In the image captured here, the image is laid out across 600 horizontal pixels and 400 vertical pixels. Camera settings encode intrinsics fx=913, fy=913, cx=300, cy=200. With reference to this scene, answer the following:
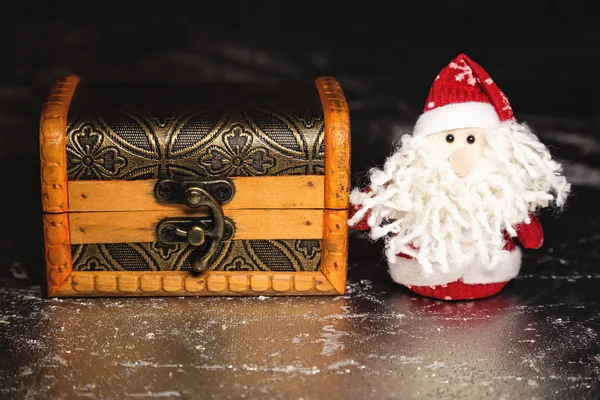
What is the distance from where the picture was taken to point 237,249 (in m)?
1.47

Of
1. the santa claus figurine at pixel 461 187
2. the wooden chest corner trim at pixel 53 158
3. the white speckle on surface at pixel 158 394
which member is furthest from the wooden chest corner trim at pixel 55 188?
the santa claus figurine at pixel 461 187

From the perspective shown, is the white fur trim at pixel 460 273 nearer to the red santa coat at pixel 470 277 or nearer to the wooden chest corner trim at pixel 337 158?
the red santa coat at pixel 470 277

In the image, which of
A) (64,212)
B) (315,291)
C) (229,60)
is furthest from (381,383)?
(229,60)

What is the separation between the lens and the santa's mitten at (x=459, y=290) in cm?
146

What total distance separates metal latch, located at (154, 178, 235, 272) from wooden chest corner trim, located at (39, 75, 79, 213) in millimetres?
145

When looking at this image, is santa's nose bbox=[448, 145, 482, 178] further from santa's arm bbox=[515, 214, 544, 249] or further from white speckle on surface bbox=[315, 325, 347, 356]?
white speckle on surface bbox=[315, 325, 347, 356]

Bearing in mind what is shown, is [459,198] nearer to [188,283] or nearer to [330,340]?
[330,340]

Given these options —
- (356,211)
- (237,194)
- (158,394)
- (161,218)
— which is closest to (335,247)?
(356,211)

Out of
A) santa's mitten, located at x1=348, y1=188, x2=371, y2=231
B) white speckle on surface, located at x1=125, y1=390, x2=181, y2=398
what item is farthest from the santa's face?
white speckle on surface, located at x1=125, y1=390, x2=181, y2=398

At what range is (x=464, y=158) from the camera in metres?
1.41

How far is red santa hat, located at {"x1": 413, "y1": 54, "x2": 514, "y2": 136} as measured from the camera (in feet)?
4.63

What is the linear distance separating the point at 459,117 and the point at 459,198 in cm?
13

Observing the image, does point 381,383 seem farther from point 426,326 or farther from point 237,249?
point 237,249

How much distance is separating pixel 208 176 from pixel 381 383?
1.44 ft
